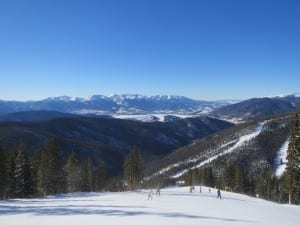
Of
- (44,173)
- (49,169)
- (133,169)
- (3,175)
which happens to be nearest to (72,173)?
(133,169)

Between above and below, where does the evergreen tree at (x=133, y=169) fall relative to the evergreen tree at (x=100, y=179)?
above

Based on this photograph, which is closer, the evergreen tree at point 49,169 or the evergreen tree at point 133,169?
the evergreen tree at point 49,169

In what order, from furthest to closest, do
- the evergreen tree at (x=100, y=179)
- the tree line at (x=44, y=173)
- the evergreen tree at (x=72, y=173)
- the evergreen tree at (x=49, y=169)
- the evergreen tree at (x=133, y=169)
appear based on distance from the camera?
the evergreen tree at (x=100, y=179)
the evergreen tree at (x=133, y=169)
the evergreen tree at (x=72, y=173)
the evergreen tree at (x=49, y=169)
the tree line at (x=44, y=173)

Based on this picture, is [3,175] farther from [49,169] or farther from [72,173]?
[72,173]

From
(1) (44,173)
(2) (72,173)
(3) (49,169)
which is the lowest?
(2) (72,173)

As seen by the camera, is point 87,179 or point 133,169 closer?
point 133,169

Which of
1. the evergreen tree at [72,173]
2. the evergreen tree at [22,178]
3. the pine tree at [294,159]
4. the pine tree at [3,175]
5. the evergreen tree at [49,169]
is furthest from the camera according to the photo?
the evergreen tree at [72,173]

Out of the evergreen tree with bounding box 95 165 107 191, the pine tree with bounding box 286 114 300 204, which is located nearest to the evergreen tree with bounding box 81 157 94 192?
the evergreen tree with bounding box 95 165 107 191

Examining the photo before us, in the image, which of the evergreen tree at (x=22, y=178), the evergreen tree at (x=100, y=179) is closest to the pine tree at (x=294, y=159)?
the evergreen tree at (x=22, y=178)

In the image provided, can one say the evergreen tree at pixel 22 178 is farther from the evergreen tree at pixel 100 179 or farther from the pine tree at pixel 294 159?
the evergreen tree at pixel 100 179

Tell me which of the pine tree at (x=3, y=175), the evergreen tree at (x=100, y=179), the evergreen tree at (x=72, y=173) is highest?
the pine tree at (x=3, y=175)

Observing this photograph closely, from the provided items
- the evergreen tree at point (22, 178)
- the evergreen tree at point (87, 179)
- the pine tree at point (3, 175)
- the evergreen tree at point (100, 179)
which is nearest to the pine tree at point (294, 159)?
the evergreen tree at point (22, 178)

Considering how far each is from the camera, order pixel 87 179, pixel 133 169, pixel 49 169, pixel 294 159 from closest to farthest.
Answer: pixel 294 159 → pixel 49 169 → pixel 133 169 → pixel 87 179

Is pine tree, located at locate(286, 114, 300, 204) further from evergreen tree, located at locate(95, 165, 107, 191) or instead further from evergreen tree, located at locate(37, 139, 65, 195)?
evergreen tree, located at locate(95, 165, 107, 191)
